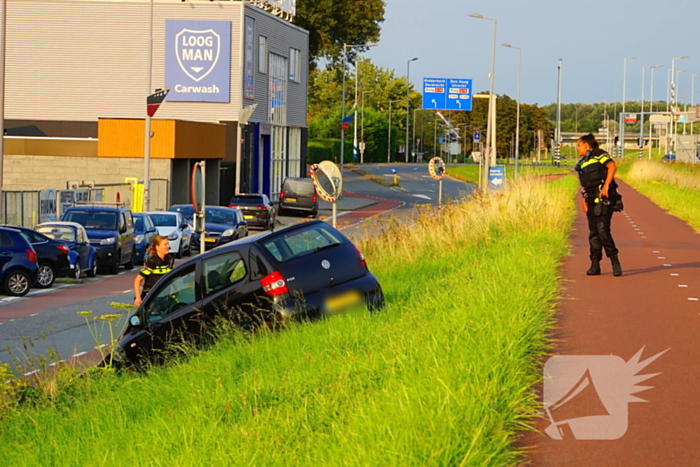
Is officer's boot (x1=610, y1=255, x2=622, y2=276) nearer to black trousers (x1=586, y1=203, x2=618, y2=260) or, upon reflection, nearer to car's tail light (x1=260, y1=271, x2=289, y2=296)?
black trousers (x1=586, y1=203, x2=618, y2=260)

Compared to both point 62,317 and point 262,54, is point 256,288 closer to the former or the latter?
point 62,317

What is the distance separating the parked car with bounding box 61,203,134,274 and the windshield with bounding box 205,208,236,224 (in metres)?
5.87

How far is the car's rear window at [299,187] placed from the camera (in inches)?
1902

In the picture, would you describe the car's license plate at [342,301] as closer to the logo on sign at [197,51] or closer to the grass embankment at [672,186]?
the grass embankment at [672,186]

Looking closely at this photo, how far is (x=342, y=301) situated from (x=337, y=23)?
6621 cm

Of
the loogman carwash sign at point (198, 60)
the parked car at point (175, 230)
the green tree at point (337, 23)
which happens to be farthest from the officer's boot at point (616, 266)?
the green tree at point (337, 23)

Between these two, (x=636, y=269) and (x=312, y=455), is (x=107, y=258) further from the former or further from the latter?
(x=312, y=455)

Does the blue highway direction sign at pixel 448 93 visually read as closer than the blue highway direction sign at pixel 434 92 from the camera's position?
No

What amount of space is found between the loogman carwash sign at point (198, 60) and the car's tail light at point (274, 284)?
41849mm

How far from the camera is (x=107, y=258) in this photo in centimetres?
2617

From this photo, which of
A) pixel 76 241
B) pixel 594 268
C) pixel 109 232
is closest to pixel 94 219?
pixel 109 232

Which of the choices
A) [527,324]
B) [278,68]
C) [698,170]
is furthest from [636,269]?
[278,68]

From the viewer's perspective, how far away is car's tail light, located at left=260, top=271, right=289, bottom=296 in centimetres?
1011

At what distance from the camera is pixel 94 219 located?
2739 cm
